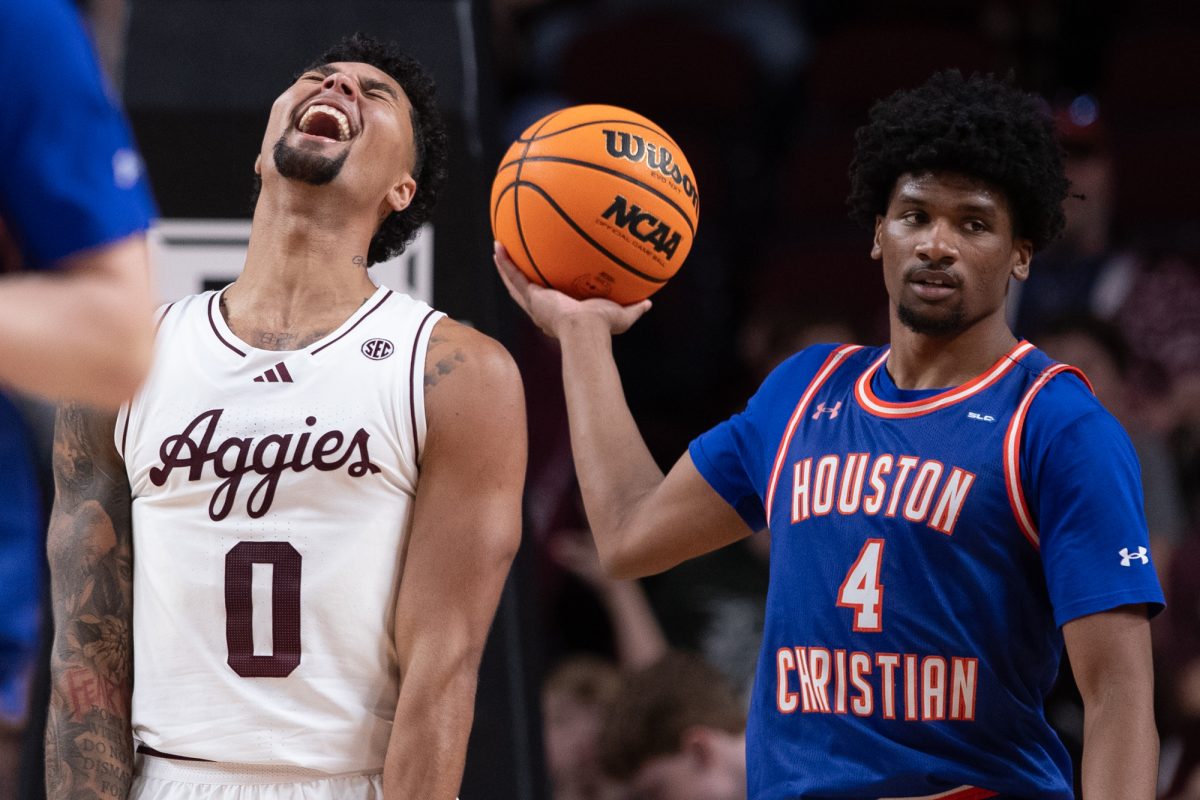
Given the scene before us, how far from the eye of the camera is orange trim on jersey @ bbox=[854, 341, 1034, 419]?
294 cm

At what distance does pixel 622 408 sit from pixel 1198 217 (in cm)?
535

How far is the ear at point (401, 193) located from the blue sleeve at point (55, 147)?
163cm

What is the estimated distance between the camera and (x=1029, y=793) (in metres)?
2.75

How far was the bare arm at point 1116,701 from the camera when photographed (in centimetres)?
262

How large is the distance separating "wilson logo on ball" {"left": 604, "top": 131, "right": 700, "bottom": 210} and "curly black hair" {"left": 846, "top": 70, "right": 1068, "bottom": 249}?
48 centimetres

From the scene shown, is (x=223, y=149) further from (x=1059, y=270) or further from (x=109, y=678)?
Answer: (x=1059, y=270)

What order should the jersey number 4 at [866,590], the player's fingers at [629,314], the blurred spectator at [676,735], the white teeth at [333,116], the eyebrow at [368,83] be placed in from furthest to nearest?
the blurred spectator at [676,735] → the player's fingers at [629,314] → the eyebrow at [368,83] → the white teeth at [333,116] → the jersey number 4 at [866,590]

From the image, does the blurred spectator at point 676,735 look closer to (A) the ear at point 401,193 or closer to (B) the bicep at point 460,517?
(B) the bicep at point 460,517

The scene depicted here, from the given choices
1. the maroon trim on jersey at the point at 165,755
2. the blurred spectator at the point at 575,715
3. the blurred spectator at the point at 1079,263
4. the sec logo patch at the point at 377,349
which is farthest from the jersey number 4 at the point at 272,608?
the blurred spectator at the point at 1079,263

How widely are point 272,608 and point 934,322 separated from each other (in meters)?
1.35

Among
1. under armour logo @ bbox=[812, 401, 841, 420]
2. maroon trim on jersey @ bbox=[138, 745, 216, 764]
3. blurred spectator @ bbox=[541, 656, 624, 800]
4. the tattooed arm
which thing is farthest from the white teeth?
blurred spectator @ bbox=[541, 656, 624, 800]

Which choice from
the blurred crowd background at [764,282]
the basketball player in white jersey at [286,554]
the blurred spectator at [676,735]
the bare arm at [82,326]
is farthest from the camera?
the blurred crowd background at [764,282]

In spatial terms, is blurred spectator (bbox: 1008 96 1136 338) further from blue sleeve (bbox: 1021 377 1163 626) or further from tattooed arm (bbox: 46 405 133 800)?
tattooed arm (bbox: 46 405 133 800)

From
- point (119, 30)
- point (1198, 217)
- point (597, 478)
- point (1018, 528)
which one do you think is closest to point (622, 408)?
point (597, 478)
